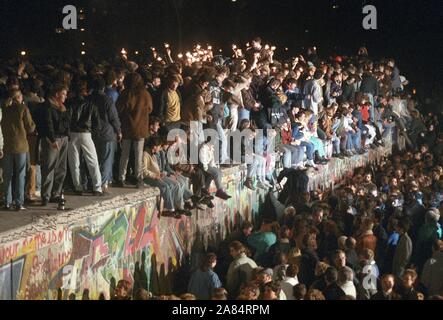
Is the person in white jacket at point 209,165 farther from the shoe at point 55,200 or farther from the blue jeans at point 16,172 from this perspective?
the blue jeans at point 16,172

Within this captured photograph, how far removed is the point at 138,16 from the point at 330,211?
25.5 metres

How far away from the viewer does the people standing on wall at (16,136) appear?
1271 cm

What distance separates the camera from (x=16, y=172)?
1280 centimetres

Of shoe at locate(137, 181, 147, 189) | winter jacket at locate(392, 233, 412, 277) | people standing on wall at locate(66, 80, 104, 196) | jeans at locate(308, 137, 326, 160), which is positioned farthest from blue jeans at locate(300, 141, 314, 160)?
people standing on wall at locate(66, 80, 104, 196)

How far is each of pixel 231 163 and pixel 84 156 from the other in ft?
16.3

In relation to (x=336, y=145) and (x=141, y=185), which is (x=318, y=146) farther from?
(x=141, y=185)

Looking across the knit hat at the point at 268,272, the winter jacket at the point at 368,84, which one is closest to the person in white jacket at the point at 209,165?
the knit hat at the point at 268,272

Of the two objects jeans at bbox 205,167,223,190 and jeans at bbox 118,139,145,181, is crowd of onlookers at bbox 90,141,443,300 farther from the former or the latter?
jeans at bbox 118,139,145,181

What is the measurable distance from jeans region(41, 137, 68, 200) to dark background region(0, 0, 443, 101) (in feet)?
55.7

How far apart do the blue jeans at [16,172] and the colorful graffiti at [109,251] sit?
2.66ft

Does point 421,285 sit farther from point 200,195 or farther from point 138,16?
point 138,16

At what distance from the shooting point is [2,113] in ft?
41.8

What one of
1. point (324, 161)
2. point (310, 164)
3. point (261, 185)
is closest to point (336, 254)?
point (261, 185)

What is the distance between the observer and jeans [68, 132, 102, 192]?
13.9 m
